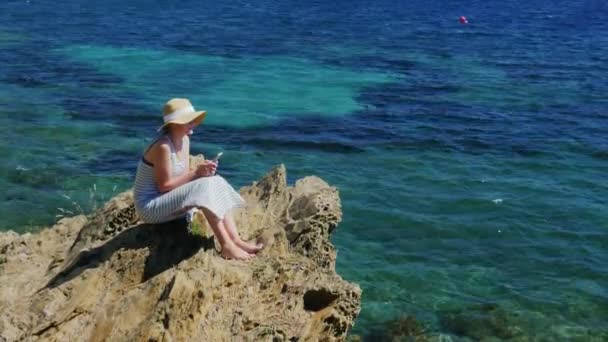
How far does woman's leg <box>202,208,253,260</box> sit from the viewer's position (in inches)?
288

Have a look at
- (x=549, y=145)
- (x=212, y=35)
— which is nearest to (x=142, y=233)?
(x=549, y=145)

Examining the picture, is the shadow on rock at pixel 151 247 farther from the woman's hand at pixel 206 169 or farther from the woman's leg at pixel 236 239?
the woman's hand at pixel 206 169

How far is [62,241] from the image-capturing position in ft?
32.7

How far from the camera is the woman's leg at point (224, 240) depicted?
24.0 feet

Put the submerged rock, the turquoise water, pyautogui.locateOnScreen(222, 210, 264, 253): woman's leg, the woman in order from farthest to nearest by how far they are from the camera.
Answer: the turquoise water, the submerged rock, pyautogui.locateOnScreen(222, 210, 264, 253): woman's leg, the woman

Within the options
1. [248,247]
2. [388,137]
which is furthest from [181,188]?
[388,137]

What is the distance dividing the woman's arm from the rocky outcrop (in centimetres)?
40

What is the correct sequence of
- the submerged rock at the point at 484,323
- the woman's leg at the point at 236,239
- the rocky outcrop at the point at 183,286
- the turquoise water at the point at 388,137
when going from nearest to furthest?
the rocky outcrop at the point at 183,286, the woman's leg at the point at 236,239, the submerged rock at the point at 484,323, the turquoise water at the point at 388,137

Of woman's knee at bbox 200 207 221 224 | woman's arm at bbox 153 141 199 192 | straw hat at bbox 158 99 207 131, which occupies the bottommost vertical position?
woman's knee at bbox 200 207 221 224

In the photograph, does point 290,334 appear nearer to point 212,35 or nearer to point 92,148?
point 92,148

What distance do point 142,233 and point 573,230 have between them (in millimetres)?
11394

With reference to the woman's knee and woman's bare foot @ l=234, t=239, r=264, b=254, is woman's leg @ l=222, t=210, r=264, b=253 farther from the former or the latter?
the woman's knee

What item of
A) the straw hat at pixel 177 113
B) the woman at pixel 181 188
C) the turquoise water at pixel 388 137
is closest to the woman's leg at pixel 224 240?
the woman at pixel 181 188

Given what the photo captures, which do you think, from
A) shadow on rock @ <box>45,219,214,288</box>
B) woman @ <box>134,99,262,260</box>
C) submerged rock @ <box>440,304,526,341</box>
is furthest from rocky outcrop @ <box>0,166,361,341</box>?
submerged rock @ <box>440,304,526,341</box>
